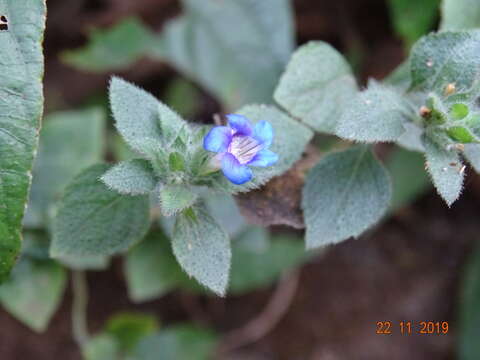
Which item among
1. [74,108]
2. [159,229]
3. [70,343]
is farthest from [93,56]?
[70,343]

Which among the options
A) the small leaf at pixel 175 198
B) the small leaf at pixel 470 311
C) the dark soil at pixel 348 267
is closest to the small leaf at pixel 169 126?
the small leaf at pixel 175 198

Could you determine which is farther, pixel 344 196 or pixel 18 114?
pixel 344 196

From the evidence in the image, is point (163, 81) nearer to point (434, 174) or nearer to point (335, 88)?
point (335, 88)

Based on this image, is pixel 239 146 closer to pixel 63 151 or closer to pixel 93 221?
pixel 93 221

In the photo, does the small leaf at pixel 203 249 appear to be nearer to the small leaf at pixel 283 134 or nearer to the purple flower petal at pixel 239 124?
the small leaf at pixel 283 134

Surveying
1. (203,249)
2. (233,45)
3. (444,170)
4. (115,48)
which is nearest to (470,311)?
(233,45)

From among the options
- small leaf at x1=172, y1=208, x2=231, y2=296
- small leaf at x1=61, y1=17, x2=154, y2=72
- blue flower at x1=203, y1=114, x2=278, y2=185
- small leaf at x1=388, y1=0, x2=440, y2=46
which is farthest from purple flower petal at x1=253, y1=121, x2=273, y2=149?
small leaf at x1=61, y1=17, x2=154, y2=72
